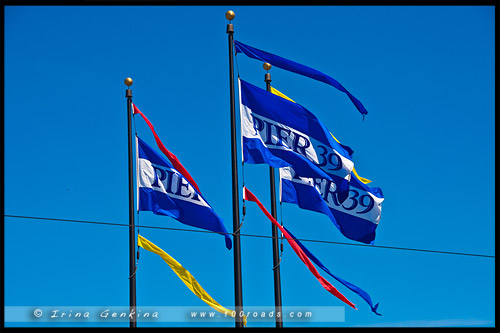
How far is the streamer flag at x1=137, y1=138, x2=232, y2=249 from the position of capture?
24.5 meters

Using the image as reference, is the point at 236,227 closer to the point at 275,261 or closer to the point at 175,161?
the point at 275,261

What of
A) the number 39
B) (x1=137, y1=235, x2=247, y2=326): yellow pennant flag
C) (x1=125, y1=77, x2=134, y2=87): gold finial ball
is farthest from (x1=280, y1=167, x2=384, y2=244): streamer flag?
(x1=125, y1=77, x2=134, y2=87): gold finial ball

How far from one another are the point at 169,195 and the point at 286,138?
141 inches

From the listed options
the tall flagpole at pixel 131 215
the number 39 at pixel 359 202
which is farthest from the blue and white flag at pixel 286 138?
the tall flagpole at pixel 131 215

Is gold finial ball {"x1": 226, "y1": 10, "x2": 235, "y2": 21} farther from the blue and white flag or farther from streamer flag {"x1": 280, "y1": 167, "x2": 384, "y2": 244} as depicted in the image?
streamer flag {"x1": 280, "y1": 167, "x2": 384, "y2": 244}

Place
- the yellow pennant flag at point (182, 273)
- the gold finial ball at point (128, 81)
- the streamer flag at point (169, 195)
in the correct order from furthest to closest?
the gold finial ball at point (128, 81) < the yellow pennant flag at point (182, 273) < the streamer flag at point (169, 195)

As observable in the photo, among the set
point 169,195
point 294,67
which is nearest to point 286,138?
point 294,67

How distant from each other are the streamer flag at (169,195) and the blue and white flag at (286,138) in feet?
8.39

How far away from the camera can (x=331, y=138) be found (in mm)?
25141

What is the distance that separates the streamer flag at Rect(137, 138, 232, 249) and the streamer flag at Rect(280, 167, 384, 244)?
2038mm

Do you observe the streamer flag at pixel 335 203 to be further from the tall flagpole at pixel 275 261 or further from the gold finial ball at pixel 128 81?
the gold finial ball at pixel 128 81

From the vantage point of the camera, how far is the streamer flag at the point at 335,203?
2483cm
